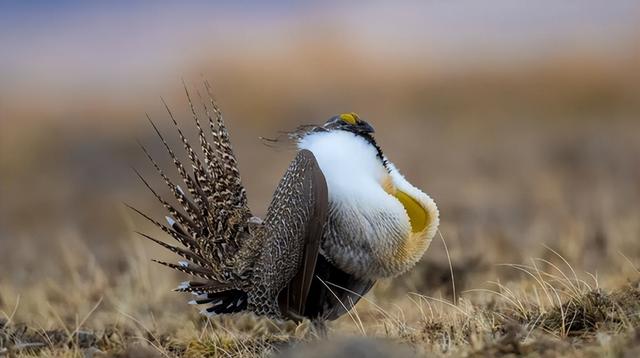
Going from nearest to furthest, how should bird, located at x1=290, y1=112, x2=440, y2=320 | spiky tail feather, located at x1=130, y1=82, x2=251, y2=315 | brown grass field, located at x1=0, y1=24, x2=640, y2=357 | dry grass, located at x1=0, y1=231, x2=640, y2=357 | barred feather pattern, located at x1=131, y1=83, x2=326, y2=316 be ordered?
1. dry grass, located at x1=0, y1=231, x2=640, y2=357
2. brown grass field, located at x1=0, y1=24, x2=640, y2=357
3. bird, located at x1=290, y1=112, x2=440, y2=320
4. barred feather pattern, located at x1=131, y1=83, x2=326, y2=316
5. spiky tail feather, located at x1=130, y1=82, x2=251, y2=315

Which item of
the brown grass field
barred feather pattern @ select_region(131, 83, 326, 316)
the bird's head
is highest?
the bird's head

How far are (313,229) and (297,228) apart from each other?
92mm

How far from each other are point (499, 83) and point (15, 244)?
1137 cm

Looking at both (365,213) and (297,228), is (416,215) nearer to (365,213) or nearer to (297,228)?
(365,213)

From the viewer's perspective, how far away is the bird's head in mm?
5062

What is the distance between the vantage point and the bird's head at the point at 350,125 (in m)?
5.06

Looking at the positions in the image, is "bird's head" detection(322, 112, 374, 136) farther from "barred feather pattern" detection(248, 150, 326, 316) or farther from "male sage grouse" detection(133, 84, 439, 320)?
"barred feather pattern" detection(248, 150, 326, 316)

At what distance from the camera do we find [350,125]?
5090mm

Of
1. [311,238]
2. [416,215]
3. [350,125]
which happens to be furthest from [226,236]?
[416,215]

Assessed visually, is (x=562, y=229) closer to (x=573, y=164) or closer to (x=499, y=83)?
(x=573, y=164)

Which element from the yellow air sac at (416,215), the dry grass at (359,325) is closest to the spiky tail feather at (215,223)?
the dry grass at (359,325)

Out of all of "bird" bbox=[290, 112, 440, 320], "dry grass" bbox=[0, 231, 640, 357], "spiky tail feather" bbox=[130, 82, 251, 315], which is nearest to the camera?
A: "dry grass" bbox=[0, 231, 640, 357]

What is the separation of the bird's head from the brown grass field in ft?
2.69

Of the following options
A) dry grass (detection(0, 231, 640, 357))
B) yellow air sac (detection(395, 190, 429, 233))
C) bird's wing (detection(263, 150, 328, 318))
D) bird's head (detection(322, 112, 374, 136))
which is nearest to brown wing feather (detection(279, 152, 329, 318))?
bird's wing (detection(263, 150, 328, 318))
